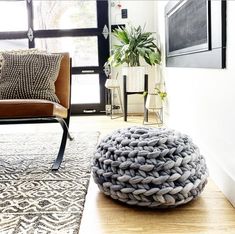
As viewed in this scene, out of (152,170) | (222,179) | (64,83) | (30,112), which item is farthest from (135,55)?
(152,170)

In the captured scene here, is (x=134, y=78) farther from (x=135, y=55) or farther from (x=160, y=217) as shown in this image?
(x=160, y=217)

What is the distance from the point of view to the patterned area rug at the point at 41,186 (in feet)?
3.84

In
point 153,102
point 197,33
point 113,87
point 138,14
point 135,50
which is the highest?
point 138,14

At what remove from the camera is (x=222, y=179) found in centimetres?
147

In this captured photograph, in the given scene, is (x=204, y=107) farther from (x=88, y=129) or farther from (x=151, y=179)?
(x=88, y=129)

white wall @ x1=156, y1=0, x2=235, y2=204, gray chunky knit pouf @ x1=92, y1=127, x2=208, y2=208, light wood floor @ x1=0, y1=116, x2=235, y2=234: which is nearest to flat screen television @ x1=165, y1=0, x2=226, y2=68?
white wall @ x1=156, y1=0, x2=235, y2=204

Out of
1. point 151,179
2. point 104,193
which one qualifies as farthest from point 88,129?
point 151,179

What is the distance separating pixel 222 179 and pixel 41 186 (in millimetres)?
893

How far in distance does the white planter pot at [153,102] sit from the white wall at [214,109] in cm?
86

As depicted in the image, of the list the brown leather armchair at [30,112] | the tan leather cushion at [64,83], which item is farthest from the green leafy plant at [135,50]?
the brown leather armchair at [30,112]

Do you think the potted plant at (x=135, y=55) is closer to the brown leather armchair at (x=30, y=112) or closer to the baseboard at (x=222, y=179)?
the brown leather armchair at (x=30, y=112)

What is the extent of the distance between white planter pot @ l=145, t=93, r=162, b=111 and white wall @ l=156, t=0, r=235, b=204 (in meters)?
0.86

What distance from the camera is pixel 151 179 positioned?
124 cm

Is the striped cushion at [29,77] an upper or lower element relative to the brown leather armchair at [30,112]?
upper
